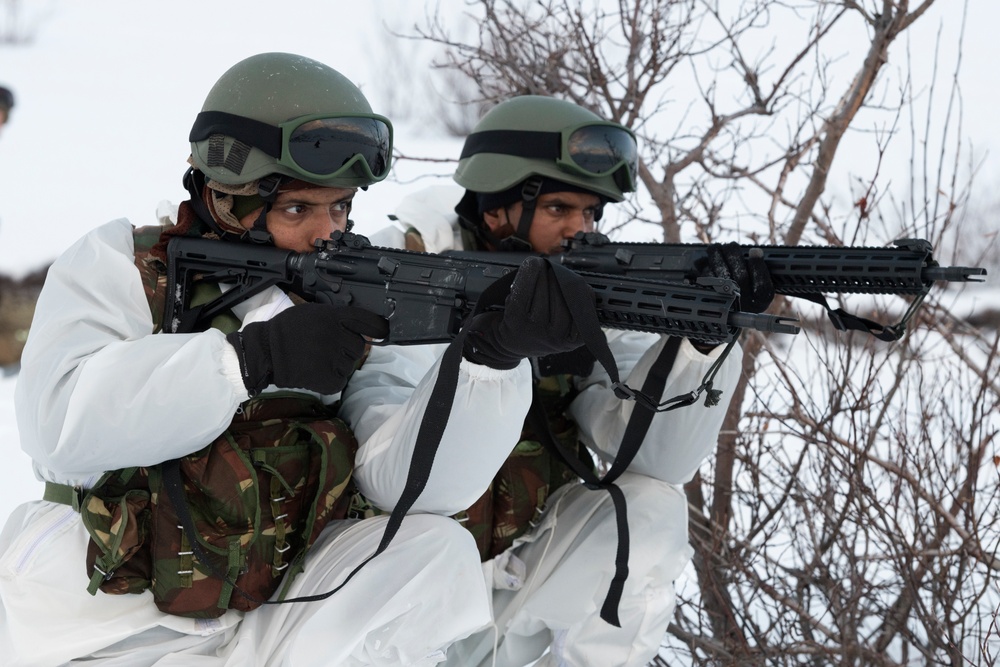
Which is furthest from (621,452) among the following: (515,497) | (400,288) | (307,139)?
(307,139)

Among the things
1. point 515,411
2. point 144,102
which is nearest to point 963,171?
point 515,411

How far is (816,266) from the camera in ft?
7.76

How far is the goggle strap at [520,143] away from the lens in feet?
9.98

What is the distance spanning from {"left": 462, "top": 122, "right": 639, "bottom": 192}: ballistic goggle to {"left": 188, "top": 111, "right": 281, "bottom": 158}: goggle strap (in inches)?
35.9

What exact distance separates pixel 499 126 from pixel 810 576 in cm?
178

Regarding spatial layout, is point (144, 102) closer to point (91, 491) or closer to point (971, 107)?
point (971, 107)

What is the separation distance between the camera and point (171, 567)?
2209 mm

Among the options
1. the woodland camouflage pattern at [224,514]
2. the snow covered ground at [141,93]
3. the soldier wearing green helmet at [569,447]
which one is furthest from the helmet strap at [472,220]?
the snow covered ground at [141,93]

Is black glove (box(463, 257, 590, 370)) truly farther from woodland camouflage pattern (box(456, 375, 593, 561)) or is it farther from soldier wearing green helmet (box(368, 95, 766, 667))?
woodland camouflage pattern (box(456, 375, 593, 561))

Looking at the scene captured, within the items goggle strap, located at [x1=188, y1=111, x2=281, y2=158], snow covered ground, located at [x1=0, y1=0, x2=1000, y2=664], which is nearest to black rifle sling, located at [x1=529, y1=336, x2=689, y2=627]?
goggle strap, located at [x1=188, y1=111, x2=281, y2=158]

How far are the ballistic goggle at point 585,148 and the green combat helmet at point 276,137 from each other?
63cm

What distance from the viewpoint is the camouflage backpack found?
2.20m

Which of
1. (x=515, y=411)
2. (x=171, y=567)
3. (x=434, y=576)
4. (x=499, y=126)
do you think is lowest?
(x=171, y=567)

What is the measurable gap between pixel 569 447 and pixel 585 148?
0.92 metres
